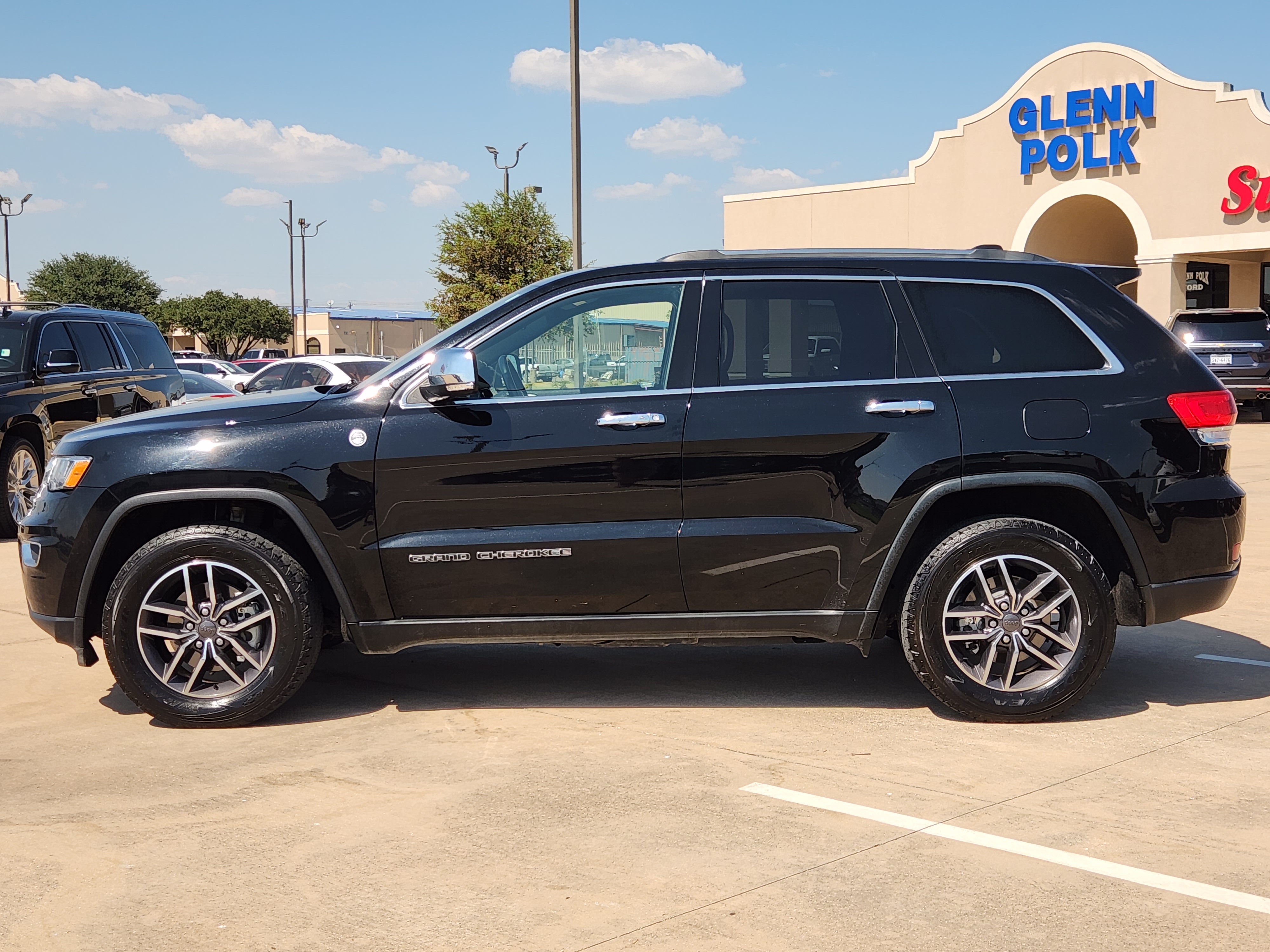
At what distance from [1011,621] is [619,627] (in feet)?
5.10

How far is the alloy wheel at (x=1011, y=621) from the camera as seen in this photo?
17.4ft

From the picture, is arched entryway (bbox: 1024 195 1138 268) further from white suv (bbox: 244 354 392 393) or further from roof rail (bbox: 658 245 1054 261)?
roof rail (bbox: 658 245 1054 261)

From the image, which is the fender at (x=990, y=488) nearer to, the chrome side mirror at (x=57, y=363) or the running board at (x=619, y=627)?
the running board at (x=619, y=627)

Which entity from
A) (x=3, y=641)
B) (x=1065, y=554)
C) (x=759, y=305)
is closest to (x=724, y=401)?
(x=759, y=305)

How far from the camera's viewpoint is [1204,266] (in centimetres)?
3459

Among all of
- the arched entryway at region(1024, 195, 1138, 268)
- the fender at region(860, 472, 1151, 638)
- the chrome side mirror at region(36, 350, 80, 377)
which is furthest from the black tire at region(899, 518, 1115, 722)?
the arched entryway at region(1024, 195, 1138, 268)

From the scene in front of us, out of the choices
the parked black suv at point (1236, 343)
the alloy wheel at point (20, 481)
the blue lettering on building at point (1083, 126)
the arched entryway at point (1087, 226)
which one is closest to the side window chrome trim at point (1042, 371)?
the alloy wheel at point (20, 481)

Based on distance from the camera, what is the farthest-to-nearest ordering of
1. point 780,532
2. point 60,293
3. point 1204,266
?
point 60,293 < point 1204,266 < point 780,532

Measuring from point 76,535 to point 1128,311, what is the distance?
4.37 metres

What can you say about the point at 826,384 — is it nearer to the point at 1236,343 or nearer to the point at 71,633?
the point at 71,633

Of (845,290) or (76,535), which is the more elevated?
(845,290)

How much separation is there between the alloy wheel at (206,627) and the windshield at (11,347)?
23.0ft

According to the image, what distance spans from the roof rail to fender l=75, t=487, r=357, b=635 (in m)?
1.82

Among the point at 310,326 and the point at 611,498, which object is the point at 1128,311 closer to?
the point at 611,498
